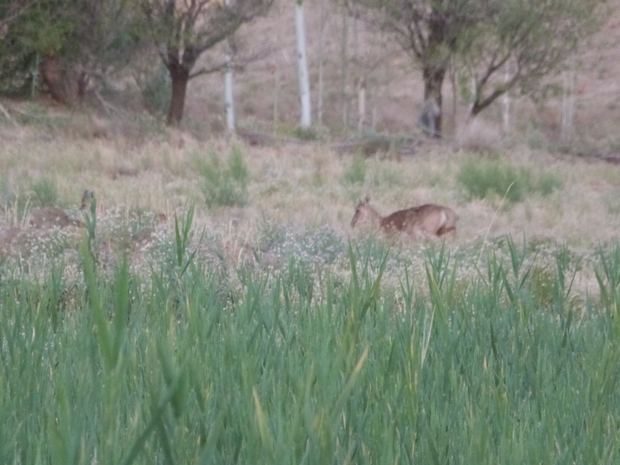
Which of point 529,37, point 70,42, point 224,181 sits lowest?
point 224,181

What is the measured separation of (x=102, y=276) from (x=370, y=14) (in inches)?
829

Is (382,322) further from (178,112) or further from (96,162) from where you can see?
(178,112)

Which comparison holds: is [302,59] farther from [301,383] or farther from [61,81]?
[301,383]

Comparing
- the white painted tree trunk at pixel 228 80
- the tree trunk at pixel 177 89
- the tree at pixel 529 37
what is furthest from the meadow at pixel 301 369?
the tree at pixel 529 37

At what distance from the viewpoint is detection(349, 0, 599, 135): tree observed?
64.6 ft

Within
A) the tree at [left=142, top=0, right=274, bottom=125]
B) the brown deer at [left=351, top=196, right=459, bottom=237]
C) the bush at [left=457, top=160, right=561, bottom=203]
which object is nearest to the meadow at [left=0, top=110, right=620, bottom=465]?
the brown deer at [left=351, top=196, right=459, bottom=237]

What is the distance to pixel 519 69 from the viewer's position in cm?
2053

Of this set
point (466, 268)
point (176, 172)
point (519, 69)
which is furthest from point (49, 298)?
point (519, 69)

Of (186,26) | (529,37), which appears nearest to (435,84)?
(529,37)

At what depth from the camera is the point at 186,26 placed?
18.0 m

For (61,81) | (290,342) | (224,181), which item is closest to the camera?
(290,342)

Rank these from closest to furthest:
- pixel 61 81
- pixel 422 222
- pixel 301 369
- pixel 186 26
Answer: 1. pixel 301 369
2. pixel 422 222
3. pixel 186 26
4. pixel 61 81

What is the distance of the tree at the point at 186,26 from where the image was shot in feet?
58.7

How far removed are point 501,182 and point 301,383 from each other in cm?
912
